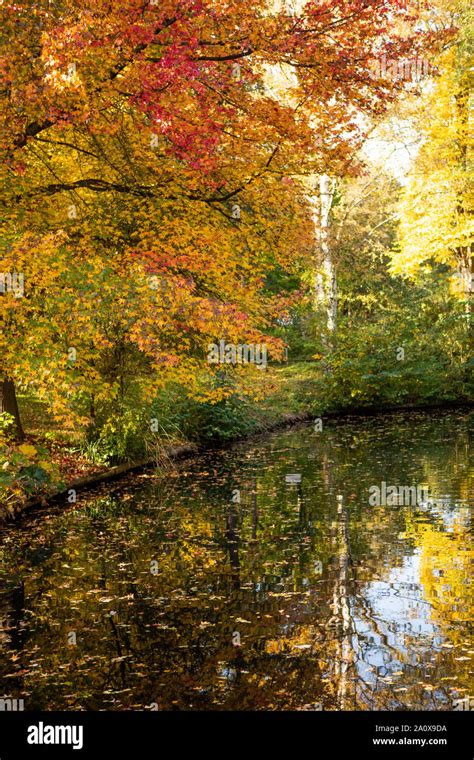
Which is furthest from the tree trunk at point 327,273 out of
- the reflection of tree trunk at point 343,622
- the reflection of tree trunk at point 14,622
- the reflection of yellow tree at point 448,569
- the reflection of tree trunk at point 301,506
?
the reflection of tree trunk at point 14,622

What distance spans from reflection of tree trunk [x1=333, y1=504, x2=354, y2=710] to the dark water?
0.07ft

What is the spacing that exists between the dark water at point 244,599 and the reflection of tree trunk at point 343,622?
2 centimetres

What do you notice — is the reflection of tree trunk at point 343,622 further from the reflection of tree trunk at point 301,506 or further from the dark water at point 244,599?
the reflection of tree trunk at point 301,506

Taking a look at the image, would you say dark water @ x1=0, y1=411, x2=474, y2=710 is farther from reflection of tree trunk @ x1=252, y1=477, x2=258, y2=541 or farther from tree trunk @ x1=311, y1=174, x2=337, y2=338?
tree trunk @ x1=311, y1=174, x2=337, y2=338

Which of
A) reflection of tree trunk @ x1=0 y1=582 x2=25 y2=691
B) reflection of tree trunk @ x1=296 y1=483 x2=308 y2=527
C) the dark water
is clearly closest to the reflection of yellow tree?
the dark water

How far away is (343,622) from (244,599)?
1143 mm

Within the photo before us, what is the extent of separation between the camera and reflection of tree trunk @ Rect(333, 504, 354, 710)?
5566 mm

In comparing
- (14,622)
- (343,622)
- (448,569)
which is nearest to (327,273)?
(448,569)

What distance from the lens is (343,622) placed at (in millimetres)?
6973

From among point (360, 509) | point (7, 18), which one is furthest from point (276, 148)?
point (360, 509)

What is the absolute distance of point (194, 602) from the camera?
25.2 ft

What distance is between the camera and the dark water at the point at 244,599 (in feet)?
18.7

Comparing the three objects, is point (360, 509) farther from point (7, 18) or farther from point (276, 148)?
point (7, 18)

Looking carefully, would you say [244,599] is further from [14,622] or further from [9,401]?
[9,401]
